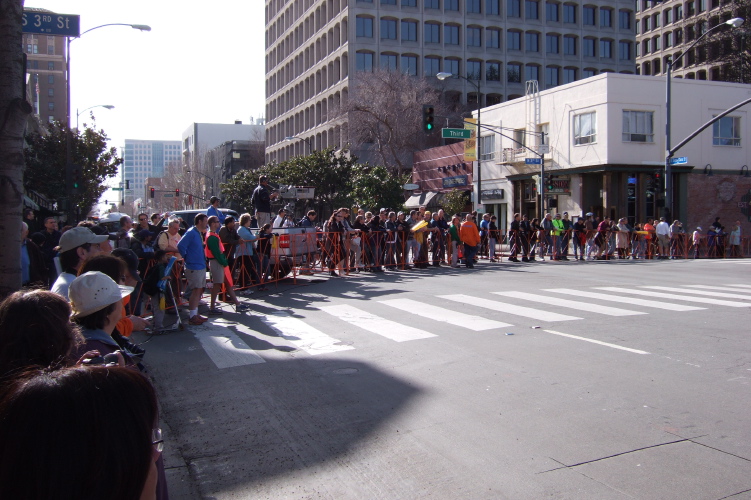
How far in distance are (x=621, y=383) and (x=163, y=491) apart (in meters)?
5.31

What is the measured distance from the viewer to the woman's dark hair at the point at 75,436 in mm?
1332

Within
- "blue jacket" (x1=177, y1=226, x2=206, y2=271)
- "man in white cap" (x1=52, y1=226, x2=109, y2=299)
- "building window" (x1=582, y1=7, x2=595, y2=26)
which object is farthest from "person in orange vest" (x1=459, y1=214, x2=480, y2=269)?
"building window" (x1=582, y1=7, x2=595, y2=26)

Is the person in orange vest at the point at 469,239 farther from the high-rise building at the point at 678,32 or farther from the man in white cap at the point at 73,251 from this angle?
the high-rise building at the point at 678,32

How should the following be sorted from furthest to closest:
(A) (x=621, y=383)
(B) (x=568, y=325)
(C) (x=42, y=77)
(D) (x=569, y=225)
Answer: (C) (x=42, y=77)
(D) (x=569, y=225)
(B) (x=568, y=325)
(A) (x=621, y=383)

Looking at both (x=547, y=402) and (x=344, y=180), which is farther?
(x=344, y=180)

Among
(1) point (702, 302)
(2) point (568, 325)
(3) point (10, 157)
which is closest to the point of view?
(3) point (10, 157)

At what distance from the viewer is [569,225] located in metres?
27.1

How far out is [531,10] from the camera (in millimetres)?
67625

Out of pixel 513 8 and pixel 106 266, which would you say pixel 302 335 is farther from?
pixel 513 8

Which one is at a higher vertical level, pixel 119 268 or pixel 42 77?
pixel 42 77

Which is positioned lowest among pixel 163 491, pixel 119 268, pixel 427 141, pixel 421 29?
pixel 163 491

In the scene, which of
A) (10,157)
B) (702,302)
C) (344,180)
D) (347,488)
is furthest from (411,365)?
(344,180)

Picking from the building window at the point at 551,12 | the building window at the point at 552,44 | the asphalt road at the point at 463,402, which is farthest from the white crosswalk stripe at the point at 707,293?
the building window at the point at 551,12

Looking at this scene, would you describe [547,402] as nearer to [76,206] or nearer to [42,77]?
[76,206]
